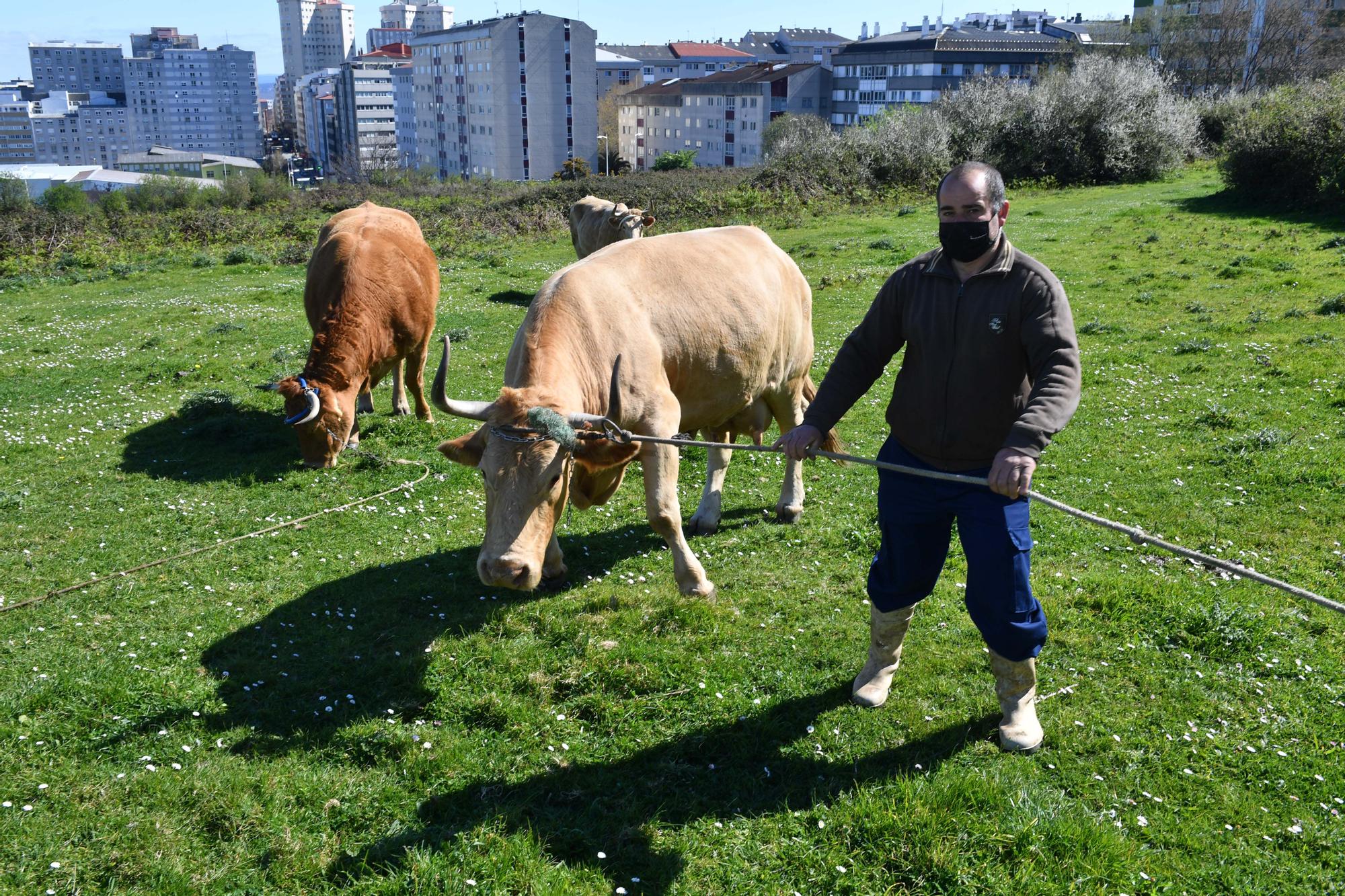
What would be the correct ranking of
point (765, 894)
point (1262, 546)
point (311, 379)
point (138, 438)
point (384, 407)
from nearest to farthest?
point (765, 894), point (1262, 546), point (311, 379), point (138, 438), point (384, 407)

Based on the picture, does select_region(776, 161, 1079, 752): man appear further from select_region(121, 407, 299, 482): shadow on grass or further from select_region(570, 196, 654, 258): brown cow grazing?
select_region(570, 196, 654, 258): brown cow grazing

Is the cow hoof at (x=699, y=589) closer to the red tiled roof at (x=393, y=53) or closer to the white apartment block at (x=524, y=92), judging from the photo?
the white apartment block at (x=524, y=92)

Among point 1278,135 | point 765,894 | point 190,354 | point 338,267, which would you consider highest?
point 1278,135

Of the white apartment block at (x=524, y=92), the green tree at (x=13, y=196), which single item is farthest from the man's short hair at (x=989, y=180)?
the white apartment block at (x=524, y=92)

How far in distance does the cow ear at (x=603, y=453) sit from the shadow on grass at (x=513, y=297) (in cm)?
1481

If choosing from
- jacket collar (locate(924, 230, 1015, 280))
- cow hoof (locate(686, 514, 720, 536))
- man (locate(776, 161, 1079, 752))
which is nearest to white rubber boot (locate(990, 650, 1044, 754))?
man (locate(776, 161, 1079, 752))

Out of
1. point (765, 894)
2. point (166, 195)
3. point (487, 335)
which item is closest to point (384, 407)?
point (487, 335)

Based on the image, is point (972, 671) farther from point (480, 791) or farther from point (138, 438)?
point (138, 438)

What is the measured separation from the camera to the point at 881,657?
19.2 feet

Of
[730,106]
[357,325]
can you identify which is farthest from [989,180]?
[730,106]

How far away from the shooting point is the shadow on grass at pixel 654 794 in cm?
462

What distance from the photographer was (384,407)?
13.4 metres

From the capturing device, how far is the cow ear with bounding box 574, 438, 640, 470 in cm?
602

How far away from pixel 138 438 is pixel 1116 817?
37.9 ft
